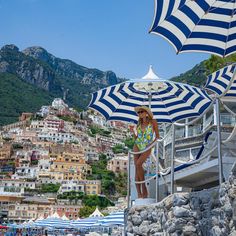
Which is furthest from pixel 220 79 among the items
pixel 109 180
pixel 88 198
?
pixel 109 180

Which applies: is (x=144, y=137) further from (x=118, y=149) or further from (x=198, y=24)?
(x=118, y=149)

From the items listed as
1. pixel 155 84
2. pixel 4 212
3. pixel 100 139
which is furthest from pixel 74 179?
pixel 155 84

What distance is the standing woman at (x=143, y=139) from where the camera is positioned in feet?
23.1

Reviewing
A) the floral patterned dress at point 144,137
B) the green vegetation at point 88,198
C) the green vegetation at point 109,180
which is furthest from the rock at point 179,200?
the green vegetation at point 109,180

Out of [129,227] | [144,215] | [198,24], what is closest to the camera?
[198,24]

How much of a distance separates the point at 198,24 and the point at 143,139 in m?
2.05

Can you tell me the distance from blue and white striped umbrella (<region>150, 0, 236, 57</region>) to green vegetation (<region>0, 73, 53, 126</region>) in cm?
15220

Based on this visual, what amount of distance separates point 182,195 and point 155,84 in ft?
15.3

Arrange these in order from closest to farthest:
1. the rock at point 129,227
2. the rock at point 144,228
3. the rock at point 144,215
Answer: the rock at point 144,228, the rock at point 144,215, the rock at point 129,227

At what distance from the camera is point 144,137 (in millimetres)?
7168

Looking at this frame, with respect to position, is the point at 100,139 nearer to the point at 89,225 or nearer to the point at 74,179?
the point at 74,179

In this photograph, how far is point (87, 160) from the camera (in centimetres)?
12562

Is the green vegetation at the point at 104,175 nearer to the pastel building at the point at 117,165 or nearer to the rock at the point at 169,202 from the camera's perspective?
the pastel building at the point at 117,165

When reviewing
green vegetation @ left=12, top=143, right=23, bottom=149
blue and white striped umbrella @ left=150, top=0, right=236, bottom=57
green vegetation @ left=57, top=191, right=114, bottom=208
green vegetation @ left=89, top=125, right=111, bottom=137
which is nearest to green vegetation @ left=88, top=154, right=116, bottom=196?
green vegetation @ left=57, top=191, right=114, bottom=208
